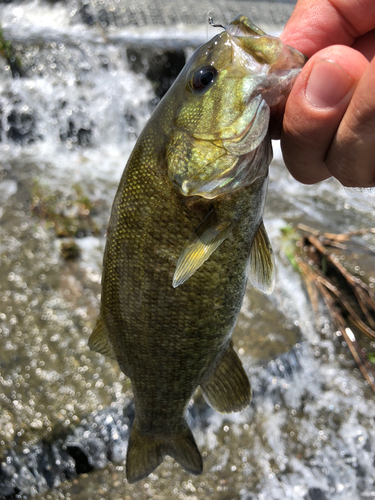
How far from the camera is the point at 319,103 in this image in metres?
1.31

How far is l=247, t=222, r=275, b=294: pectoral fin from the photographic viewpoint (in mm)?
1640

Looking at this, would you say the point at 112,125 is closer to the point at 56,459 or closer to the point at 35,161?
the point at 35,161

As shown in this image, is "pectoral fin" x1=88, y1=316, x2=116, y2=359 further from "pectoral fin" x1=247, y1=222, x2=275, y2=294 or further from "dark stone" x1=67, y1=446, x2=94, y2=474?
"dark stone" x1=67, y1=446, x2=94, y2=474

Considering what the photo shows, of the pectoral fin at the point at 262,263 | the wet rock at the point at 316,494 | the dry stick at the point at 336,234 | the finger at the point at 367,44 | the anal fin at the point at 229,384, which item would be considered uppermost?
the finger at the point at 367,44

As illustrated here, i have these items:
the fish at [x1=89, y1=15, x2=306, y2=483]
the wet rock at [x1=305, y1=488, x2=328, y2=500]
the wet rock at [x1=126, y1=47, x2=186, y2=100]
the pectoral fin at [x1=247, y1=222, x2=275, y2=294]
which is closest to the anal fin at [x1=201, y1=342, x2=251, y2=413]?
the fish at [x1=89, y1=15, x2=306, y2=483]

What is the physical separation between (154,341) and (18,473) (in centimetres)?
171

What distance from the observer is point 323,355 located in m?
3.80

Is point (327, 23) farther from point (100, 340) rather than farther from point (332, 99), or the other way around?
point (100, 340)

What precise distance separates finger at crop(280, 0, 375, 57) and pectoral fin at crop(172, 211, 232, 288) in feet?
2.83

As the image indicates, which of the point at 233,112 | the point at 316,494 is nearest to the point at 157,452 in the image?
the point at 316,494

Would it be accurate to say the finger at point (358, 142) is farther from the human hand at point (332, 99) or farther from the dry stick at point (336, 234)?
the dry stick at point (336, 234)

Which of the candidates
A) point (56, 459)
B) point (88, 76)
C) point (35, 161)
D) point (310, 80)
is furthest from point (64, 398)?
point (88, 76)

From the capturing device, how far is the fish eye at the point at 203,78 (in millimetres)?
1393

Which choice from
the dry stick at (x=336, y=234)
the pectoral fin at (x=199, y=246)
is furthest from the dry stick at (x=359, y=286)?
the pectoral fin at (x=199, y=246)
